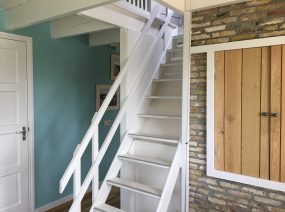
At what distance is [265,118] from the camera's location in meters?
2.18

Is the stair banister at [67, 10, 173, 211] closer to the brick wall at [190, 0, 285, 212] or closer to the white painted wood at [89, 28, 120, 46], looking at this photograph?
the white painted wood at [89, 28, 120, 46]

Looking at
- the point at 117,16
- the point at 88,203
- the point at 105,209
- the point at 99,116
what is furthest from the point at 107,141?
the point at 88,203

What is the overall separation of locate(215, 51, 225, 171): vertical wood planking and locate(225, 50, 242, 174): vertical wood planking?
3cm

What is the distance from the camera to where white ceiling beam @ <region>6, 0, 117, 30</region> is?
2199 mm

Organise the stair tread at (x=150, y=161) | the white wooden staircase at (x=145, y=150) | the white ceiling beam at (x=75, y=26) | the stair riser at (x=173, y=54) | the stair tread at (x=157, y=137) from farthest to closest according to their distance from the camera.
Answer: the stair riser at (x=173, y=54) < the white ceiling beam at (x=75, y=26) < the stair tread at (x=157, y=137) < the stair tread at (x=150, y=161) < the white wooden staircase at (x=145, y=150)

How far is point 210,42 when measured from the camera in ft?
8.01

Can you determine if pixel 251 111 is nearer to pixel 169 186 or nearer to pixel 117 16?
pixel 169 186

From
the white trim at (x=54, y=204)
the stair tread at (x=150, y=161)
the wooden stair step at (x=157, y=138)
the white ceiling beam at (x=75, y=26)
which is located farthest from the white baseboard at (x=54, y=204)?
the white ceiling beam at (x=75, y=26)

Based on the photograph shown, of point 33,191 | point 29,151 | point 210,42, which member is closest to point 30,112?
point 29,151

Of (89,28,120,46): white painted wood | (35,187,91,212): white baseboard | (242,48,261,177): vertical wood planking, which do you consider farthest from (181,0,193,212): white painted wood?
(35,187,91,212): white baseboard

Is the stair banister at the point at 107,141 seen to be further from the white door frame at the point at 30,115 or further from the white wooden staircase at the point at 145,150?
the white door frame at the point at 30,115

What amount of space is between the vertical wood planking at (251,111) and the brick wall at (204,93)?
0.53 feet

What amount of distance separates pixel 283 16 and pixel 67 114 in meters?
3.05

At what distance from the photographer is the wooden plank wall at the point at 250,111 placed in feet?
6.93
